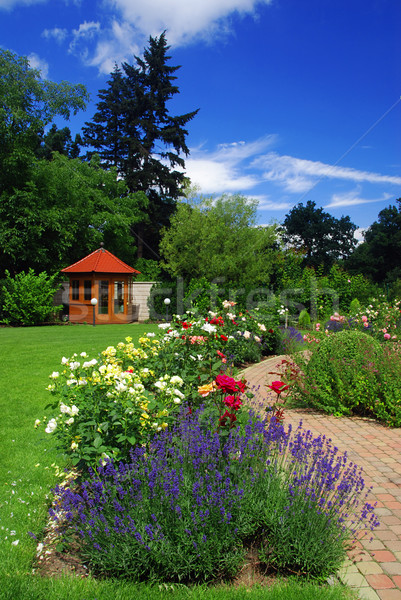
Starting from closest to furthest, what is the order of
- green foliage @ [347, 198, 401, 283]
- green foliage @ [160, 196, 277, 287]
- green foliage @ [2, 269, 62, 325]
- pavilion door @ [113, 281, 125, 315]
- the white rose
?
1. the white rose
2. green foliage @ [2, 269, 62, 325]
3. pavilion door @ [113, 281, 125, 315]
4. green foliage @ [160, 196, 277, 287]
5. green foliage @ [347, 198, 401, 283]

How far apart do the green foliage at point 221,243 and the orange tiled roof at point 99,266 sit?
9.44 feet

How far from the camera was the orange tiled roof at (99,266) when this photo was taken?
1923cm

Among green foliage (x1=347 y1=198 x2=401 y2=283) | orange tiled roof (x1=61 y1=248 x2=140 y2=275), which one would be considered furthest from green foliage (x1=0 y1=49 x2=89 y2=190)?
green foliage (x1=347 y1=198 x2=401 y2=283)

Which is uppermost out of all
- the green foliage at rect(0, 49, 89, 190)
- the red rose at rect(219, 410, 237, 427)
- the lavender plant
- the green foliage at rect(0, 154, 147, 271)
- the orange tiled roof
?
the green foliage at rect(0, 49, 89, 190)

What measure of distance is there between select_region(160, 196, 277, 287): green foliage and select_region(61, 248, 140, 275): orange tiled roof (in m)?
2.88

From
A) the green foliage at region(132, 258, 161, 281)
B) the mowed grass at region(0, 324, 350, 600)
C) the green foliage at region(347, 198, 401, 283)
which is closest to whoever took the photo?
the mowed grass at region(0, 324, 350, 600)

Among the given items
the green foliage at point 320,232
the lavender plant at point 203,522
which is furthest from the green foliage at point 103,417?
the green foliage at point 320,232

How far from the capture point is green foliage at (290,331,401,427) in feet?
16.4

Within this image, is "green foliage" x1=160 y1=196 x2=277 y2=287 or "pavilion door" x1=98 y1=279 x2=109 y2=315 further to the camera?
"green foliage" x1=160 y1=196 x2=277 y2=287

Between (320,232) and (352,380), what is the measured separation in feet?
148

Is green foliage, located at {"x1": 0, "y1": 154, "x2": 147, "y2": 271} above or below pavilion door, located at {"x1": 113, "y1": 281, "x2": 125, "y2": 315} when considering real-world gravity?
above

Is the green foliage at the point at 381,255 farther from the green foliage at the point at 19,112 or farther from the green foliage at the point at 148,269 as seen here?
the green foliage at the point at 19,112

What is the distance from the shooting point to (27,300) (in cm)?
1666

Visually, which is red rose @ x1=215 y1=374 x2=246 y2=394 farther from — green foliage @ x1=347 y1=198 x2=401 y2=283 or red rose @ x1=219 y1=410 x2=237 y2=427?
green foliage @ x1=347 y1=198 x2=401 y2=283
